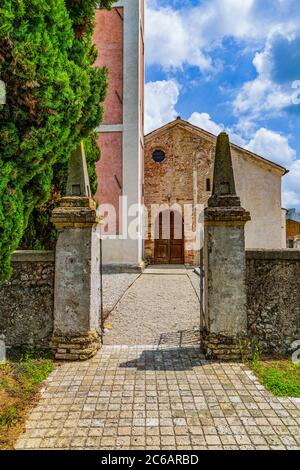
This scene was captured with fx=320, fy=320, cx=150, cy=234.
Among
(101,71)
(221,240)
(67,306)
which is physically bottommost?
(67,306)

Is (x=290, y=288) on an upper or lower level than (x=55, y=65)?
lower

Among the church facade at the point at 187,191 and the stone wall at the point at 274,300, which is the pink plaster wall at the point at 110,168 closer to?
the church facade at the point at 187,191

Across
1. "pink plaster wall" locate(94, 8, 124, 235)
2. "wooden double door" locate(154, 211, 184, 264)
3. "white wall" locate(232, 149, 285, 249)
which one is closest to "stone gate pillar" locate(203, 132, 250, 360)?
"pink plaster wall" locate(94, 8, 124, 235)

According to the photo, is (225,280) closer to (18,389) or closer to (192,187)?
(18,389)

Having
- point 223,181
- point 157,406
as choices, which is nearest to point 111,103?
point 223,181

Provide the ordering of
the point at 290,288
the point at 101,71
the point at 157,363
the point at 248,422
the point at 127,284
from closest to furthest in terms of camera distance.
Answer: the point at 248,422 → the point at 157,363 → the point at 290,288 → the point at 101,71 → the point at 127,284

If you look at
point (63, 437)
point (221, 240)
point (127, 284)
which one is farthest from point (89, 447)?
point (127, 284)

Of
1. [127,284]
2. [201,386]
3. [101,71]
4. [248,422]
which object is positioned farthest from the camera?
[127,284]

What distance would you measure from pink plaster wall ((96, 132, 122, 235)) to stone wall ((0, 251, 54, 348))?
28.7 feet

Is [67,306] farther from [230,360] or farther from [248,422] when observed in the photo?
[248,422]

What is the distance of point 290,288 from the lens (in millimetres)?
4965

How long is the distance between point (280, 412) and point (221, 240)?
239 cm

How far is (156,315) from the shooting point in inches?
291

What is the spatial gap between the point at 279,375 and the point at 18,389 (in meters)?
3.33
